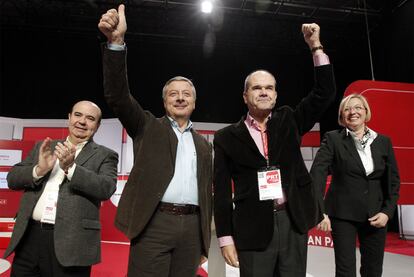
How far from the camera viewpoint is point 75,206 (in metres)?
1.71

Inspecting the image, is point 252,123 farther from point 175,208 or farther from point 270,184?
point 175,208

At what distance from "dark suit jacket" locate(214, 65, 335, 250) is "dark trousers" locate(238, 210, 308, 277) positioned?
0.03 m

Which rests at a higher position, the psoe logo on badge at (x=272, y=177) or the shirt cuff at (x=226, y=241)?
the psoe logo on badge at (x=272, y=177)

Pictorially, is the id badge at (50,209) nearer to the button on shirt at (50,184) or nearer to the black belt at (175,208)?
the button on shirt at (50,184)

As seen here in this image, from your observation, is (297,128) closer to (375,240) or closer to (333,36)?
(375,240)

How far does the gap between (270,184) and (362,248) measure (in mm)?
1019

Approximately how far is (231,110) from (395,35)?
11.6ft

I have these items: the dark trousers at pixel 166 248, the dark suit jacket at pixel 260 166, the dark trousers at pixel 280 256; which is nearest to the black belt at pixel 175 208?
the dark trousers at pixel 166 248

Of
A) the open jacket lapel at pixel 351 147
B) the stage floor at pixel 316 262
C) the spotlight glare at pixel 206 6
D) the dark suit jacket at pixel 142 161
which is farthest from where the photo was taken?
the spotlight glare at pixel 206 6

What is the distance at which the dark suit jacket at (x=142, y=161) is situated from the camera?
153cm

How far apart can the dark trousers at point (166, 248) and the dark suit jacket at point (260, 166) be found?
0.17m

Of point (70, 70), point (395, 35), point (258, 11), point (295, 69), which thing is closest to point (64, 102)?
point (70, 70)

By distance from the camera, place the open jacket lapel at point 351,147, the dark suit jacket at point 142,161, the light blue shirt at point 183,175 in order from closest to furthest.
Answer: the dark suit jacket at point 142,161 < the light blue shirt at point 183,175 < the open jacket lapel at point 351,147

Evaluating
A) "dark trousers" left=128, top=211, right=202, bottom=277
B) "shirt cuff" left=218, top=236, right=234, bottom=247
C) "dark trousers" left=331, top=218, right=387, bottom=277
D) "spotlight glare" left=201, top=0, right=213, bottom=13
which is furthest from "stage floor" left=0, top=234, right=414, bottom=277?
"spotlight glare" left=201, top=0, right=213, bottom=13
